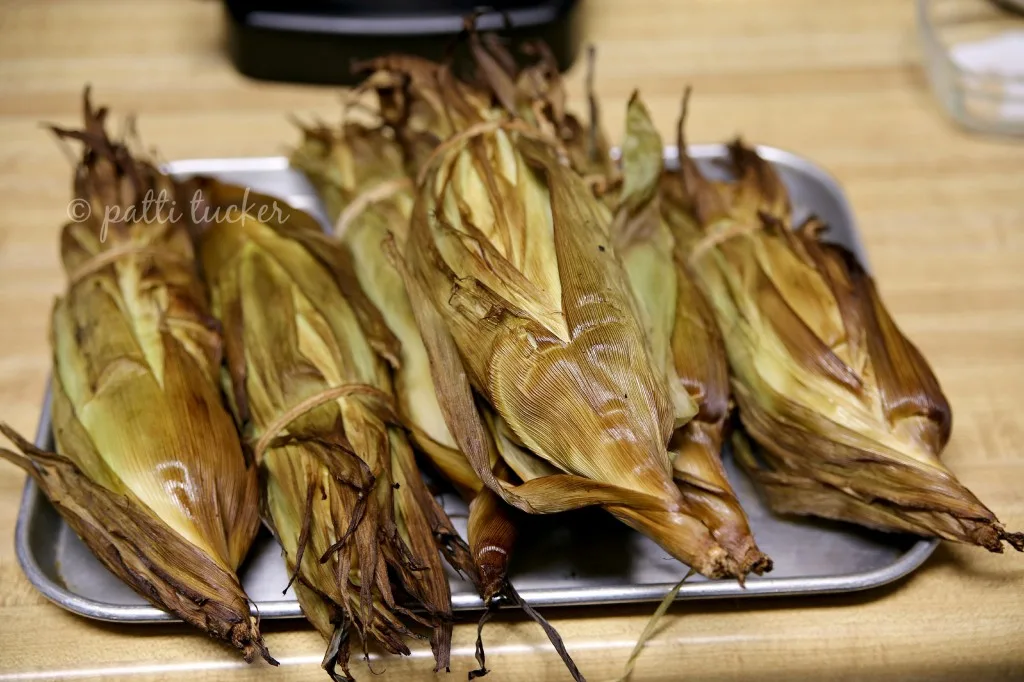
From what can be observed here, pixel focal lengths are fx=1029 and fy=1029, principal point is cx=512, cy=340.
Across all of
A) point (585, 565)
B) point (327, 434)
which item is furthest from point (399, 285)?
point (585, 565)

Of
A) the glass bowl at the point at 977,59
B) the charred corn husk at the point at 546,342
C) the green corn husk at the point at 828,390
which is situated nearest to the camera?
the charred corn husk at the point at 546,342

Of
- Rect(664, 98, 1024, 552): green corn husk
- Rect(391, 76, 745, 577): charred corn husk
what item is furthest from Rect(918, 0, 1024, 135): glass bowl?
Rect(391, 76, 745, 577): charred corn husk

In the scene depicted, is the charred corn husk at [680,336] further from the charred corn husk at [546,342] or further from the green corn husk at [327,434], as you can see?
the green corn husk at [327,434]

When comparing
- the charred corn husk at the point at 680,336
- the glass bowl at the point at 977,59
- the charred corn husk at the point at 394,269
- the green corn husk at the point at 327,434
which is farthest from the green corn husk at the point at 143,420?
the glass bowl at the point at 977,59

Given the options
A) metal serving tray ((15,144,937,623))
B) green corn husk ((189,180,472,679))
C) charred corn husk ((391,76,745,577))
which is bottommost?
metal serving tray ((15,144,937,623))

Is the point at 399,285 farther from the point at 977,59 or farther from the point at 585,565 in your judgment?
the point at 977,59

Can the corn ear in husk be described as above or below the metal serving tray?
above

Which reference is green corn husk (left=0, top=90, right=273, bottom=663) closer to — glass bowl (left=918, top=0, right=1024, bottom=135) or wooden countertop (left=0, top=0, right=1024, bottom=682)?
wooden countertop (left=0, top=0, right=1024, bottom=682)
